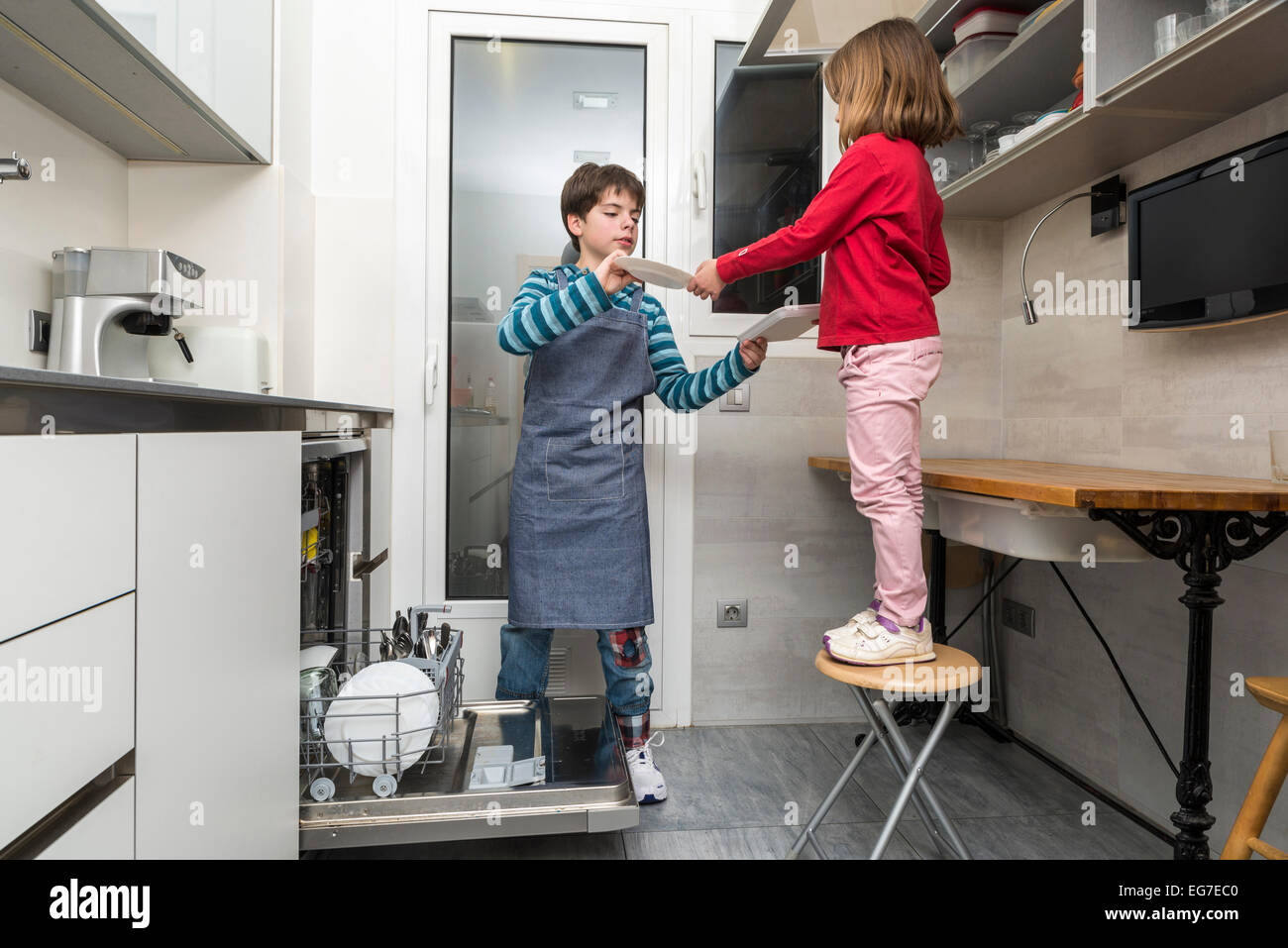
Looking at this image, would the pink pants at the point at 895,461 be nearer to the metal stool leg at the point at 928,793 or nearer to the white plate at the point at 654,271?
the metal stool leg at the point at 928,793

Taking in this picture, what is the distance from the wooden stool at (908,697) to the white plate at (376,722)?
0.67 meters

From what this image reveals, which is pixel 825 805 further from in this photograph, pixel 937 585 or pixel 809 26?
pixel 809 26

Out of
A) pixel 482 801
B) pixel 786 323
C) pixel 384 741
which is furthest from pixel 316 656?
pixel 786 323

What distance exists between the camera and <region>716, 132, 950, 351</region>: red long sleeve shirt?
1.38 meters

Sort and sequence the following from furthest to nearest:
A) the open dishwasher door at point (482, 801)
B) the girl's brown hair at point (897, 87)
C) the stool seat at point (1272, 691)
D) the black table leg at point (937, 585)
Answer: the black table leg at point (937, 585) → the girl's brown hair at point (897, 87) → the open dishwasher door at point (482, 801) → the stool seat at point (1272, 691)

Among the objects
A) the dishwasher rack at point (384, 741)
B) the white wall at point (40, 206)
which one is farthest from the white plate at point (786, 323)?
the white wall at point (40, 206)

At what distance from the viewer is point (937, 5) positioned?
181cm

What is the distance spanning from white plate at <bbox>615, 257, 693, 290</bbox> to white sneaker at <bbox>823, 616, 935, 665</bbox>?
2.29ft

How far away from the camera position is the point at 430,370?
219cm

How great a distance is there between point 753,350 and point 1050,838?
1.16 meters

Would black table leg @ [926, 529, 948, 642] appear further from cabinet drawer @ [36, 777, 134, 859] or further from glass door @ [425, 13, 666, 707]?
cabinet drawer @ [36, 777, 134, 859]

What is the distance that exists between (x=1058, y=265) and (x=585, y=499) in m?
1.35

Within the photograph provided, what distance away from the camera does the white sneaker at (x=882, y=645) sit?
1.31 metres
